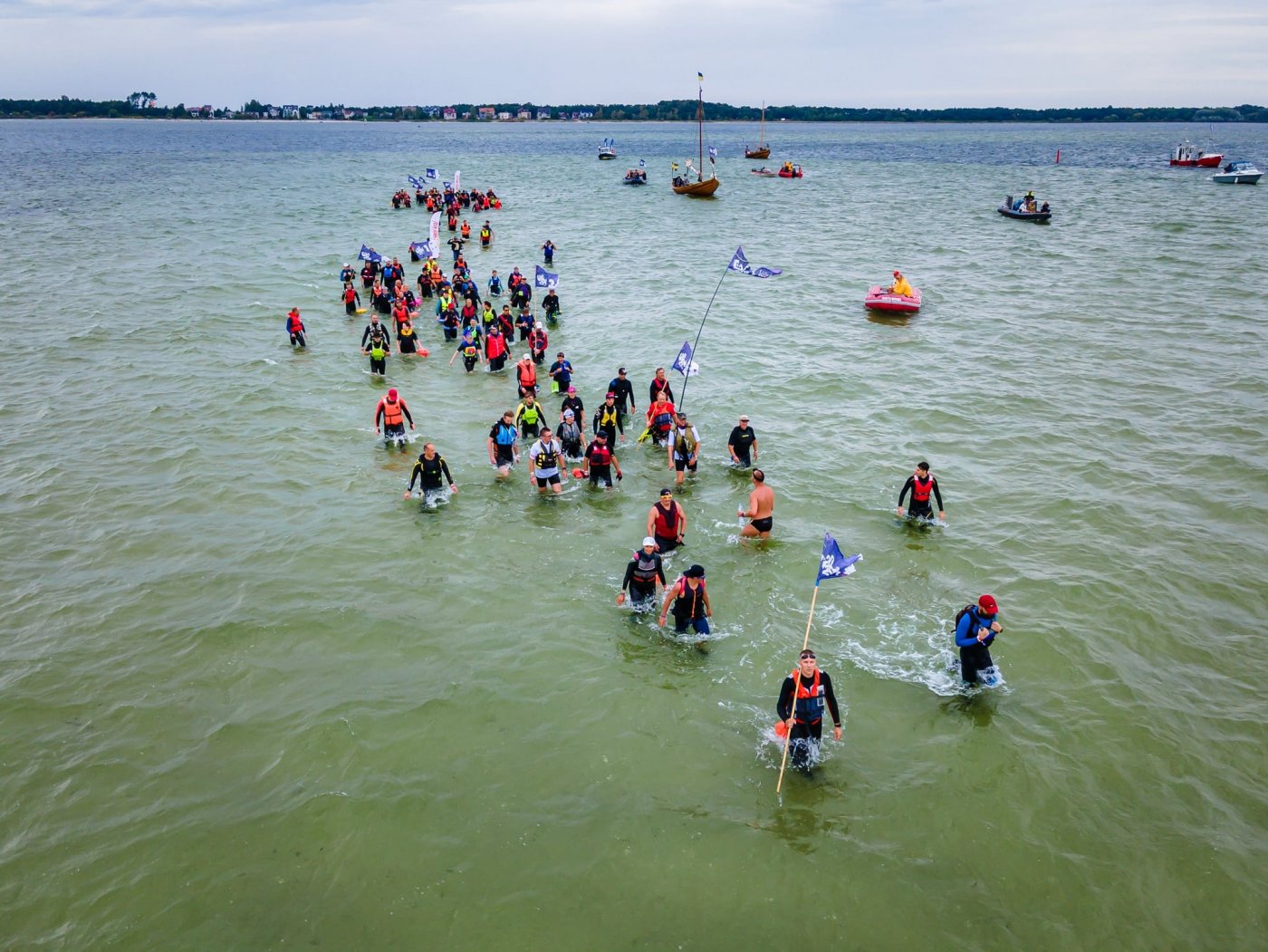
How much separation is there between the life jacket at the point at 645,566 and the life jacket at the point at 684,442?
5.22 metres

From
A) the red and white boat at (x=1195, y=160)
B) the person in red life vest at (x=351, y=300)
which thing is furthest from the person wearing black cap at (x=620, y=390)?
the red and white boat at (x=1195, y=160)

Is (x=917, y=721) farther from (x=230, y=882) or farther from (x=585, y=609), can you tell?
(x=230, y=882)

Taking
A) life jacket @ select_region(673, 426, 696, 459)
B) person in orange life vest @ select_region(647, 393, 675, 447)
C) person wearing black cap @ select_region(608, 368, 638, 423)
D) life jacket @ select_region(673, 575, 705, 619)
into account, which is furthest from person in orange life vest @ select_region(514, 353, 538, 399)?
life jacket @ select_region(673, 575, 705, 619)

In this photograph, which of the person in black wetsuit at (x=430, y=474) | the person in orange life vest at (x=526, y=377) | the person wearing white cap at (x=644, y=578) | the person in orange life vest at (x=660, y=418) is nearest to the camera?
the person wearing white cap at (x=644, y=578)

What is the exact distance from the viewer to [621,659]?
11.3m

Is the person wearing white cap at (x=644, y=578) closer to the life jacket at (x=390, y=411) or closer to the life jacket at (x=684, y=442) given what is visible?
the life jacket at (x=684, y=442)

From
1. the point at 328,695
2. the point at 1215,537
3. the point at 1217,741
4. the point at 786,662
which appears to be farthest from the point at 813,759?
the point at 1215,537

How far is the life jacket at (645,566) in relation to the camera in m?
11.8

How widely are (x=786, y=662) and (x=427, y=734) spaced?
4.99 meters

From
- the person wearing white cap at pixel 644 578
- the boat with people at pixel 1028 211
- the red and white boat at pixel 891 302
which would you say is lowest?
the person wearing white cap at pixel 644 578

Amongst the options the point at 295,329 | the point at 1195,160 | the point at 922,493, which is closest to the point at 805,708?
the point at 922,493

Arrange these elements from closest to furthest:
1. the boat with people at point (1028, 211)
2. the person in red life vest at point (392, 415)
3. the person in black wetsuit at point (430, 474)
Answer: the person in black wetsuit at point (430, 474) < the person in red life vest at point (392, 415) < the boat with people at point (1028, 211)

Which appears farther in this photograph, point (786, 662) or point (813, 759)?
point (786, 662)

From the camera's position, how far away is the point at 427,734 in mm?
9797
